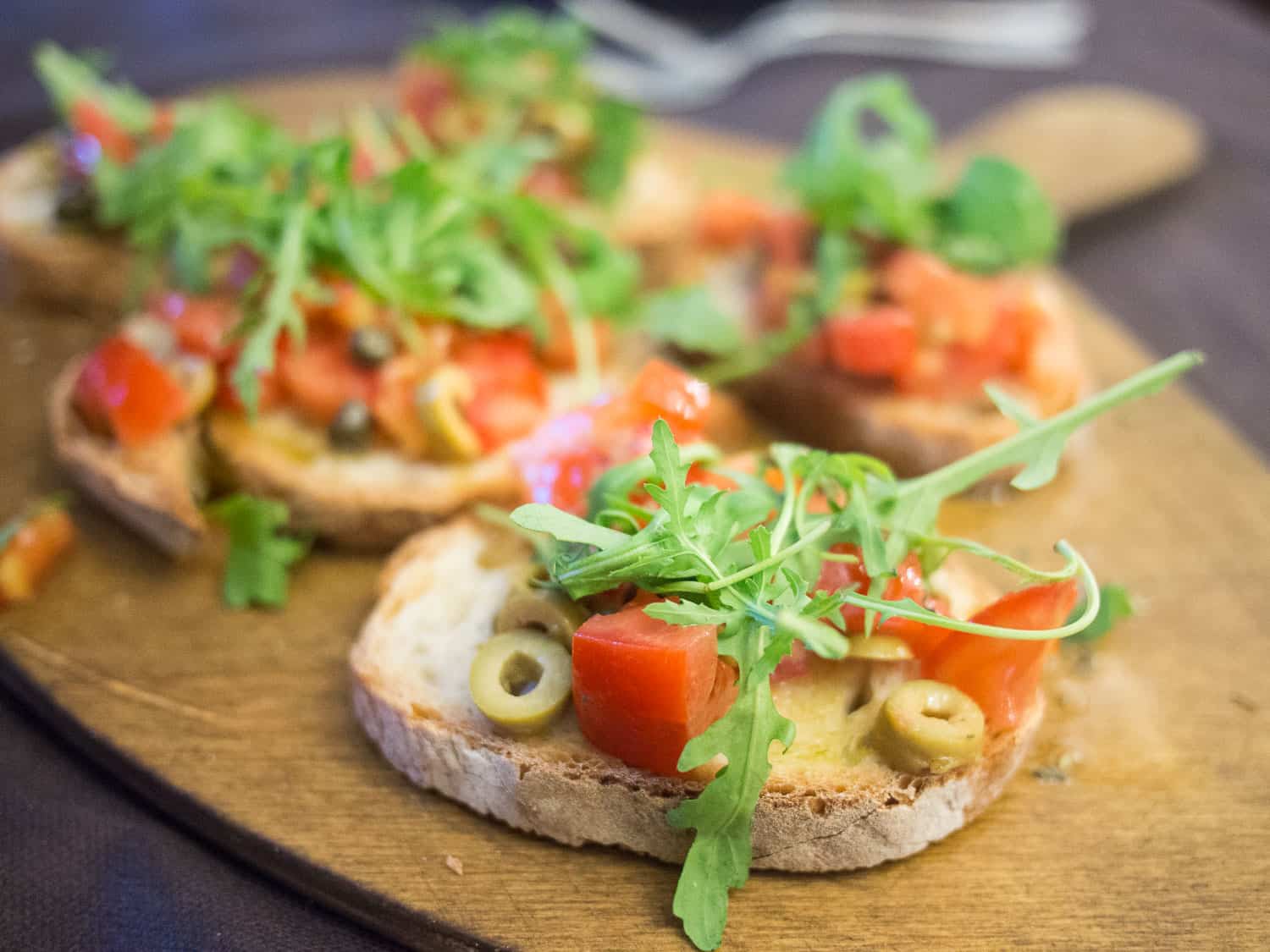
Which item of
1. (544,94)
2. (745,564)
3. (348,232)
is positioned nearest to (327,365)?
(348,232)

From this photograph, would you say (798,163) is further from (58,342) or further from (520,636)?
(58,342)

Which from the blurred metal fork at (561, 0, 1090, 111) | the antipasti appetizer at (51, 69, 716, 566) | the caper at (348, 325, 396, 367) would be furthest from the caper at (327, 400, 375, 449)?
the blurred metal fork at (561, 0, 1090, 111)

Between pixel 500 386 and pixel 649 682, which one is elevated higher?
pixel 649 682

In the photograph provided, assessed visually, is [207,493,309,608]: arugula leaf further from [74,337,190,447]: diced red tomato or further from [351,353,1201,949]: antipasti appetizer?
[351,353,1201,949]: antipasti appetizer

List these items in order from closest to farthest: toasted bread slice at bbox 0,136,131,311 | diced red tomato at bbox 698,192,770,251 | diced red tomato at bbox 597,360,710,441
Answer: diced red tomato at bbox 597,360,710,441, toasted bread slice at bbox 0,136,131,311, diced red tomato at bbox 698,192,770,251

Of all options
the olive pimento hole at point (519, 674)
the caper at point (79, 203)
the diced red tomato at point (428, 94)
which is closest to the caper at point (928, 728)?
the olive pimento hole at point (519, 674)

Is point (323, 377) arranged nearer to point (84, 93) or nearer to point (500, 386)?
point (500, 386)

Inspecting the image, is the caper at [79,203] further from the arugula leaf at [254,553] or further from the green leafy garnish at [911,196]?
the green leafy garnish at [911,196]
